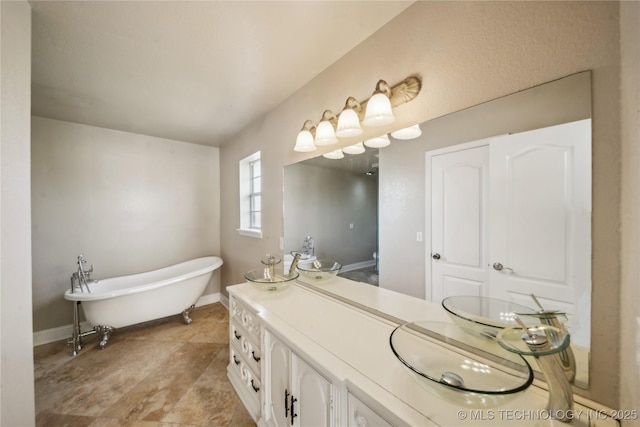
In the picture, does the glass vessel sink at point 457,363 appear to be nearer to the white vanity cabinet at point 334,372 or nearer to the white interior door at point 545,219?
the white vanity cabinet at point 334,372

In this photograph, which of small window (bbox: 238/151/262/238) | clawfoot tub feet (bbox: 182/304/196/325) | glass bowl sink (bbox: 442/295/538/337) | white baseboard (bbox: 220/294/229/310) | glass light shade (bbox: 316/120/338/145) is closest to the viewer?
glass bowl sink (bbox: 442/295/538/337)

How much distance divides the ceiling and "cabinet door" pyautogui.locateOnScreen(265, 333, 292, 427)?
1674 millimetres

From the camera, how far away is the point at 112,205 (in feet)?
9.40

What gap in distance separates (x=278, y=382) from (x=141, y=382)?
144 centimetres

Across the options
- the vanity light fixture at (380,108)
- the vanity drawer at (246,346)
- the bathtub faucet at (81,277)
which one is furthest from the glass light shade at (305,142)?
the bathtub faucet at (81,277)

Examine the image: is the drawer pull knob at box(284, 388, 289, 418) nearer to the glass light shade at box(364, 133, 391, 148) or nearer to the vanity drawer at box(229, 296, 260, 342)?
the vanity drawer at box(229, 296, 260, 342)

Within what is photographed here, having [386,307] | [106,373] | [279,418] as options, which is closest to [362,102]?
[386,307]

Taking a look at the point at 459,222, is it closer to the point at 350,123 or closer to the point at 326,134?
the point at 350,123

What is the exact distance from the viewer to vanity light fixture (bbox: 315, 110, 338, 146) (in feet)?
5.01

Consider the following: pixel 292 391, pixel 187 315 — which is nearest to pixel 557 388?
pixel 292 391

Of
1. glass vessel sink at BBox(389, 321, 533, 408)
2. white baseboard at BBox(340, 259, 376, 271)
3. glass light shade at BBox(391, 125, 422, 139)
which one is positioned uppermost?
glass light shade at BBox(391, 125, 422, 139)

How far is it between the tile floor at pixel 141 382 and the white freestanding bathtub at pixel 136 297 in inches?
9.7

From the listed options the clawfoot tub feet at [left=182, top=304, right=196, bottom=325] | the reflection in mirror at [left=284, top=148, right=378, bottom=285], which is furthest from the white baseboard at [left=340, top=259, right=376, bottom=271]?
the clawfoot tub feet at [left=182, top=304, right=196, bottom=325]

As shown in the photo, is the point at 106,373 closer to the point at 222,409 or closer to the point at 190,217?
the point at 222,409
